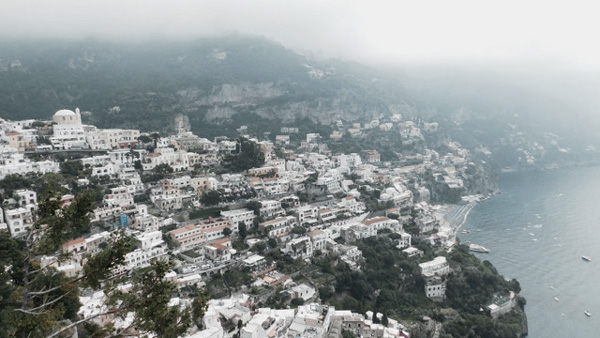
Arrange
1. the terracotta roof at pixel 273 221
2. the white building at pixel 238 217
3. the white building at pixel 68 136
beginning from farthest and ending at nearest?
1. the white building at pixel 68 136
2. the terracotta roof at pixel 273 221
3. the white building at pixel 238 217

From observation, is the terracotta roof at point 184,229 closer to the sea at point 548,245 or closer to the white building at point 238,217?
the white building at point 238,217

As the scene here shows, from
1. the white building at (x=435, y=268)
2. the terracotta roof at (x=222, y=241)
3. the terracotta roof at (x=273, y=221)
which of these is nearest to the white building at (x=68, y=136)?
the terracotta roof at (x=222, y=241)

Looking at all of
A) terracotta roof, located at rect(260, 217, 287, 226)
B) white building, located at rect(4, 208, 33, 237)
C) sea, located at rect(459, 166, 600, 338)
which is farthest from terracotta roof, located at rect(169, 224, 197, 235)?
sea, located at rect(459, 166, 600, 338)

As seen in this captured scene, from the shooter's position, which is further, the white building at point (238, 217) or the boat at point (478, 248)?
the boat at point (478, 248)

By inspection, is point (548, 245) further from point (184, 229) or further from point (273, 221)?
point (184, 229)

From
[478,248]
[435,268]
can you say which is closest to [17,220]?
[435,268]

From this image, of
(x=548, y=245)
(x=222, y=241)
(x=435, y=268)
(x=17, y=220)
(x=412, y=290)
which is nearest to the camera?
(x=17, y=220)
